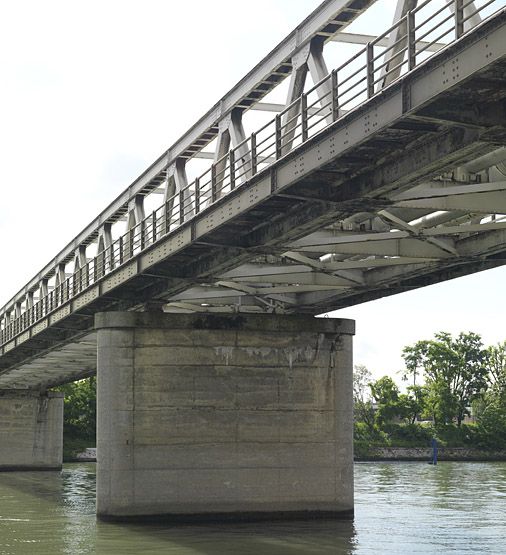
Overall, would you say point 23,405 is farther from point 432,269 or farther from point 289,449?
point 432,269

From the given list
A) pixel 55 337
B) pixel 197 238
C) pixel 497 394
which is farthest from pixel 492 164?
pixel 497 394

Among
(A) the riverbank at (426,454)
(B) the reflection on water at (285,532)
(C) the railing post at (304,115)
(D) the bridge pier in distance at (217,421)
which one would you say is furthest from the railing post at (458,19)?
(A) the riverbank at (426,454)

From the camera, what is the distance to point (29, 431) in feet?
266

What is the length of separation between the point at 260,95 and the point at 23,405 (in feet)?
186

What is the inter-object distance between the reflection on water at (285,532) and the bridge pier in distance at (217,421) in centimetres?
106

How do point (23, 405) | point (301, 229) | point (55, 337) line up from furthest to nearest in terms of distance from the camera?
point (23, 405) < point (55, 337) < point (301, 229)

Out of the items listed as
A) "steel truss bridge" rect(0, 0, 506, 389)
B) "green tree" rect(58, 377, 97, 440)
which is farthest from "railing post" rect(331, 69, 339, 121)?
"green tree" rect(58, 377, 97, 440)

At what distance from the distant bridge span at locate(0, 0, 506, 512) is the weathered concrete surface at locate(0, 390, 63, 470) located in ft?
120

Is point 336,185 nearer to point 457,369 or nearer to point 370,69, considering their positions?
point 370,69

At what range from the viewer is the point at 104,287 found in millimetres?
39375

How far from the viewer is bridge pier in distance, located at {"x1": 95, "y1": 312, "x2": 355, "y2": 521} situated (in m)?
34.7

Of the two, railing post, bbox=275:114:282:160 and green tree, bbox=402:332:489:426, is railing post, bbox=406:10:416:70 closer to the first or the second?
railing post, bbox=275:114:282:160

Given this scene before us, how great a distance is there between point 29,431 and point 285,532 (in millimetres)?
51954

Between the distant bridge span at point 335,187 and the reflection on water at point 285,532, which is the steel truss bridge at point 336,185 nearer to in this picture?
the distant bridge span at point 335,187
